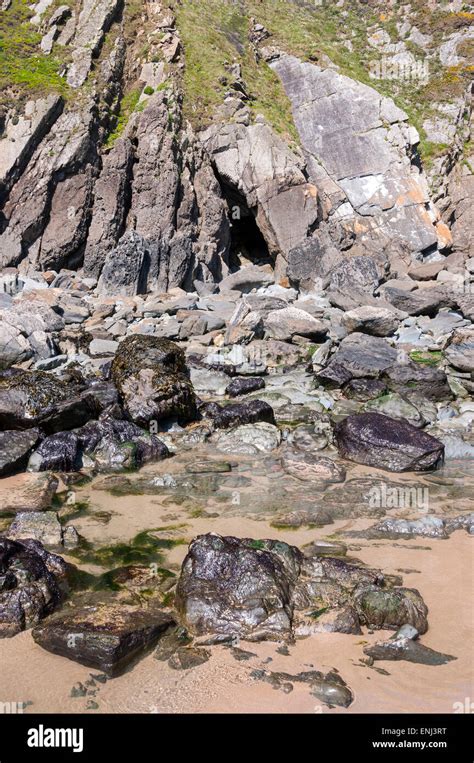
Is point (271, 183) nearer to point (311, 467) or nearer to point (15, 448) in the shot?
point (311, 467)

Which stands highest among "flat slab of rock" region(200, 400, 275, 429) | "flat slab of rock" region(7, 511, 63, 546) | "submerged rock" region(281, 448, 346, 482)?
"flat slab of rock" region(7, 511, 63, 546)

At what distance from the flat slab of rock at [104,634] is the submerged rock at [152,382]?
586 cm

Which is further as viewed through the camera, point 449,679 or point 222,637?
point 222,637

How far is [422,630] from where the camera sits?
4.62 metres

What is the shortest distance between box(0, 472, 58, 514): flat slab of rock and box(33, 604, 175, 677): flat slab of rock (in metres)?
2.71

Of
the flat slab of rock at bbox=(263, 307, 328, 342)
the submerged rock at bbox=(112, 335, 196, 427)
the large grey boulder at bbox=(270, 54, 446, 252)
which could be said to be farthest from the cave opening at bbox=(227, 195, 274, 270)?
the submerged rock at bbox=(112, 335, 196, 427)

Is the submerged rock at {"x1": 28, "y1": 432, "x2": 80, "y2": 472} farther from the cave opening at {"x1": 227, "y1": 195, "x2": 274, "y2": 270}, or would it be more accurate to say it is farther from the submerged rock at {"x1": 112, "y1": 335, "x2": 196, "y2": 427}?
the cave opening at {"x1": 227, "y1": 195, "x2": 274, "y2": 270}

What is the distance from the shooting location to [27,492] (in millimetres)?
7570

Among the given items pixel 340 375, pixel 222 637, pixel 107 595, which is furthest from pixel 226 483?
pixel 340 375

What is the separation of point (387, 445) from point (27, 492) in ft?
16.8

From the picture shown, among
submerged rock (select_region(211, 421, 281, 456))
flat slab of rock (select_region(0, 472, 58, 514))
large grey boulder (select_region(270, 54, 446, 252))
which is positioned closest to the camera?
flat slab of rock (select_region(0, 472, 58, 514))

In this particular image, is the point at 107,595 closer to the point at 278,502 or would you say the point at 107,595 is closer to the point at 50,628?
the point at 50,628

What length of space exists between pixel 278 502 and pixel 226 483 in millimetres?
929

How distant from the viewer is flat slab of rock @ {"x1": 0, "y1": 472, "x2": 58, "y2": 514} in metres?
7.18
